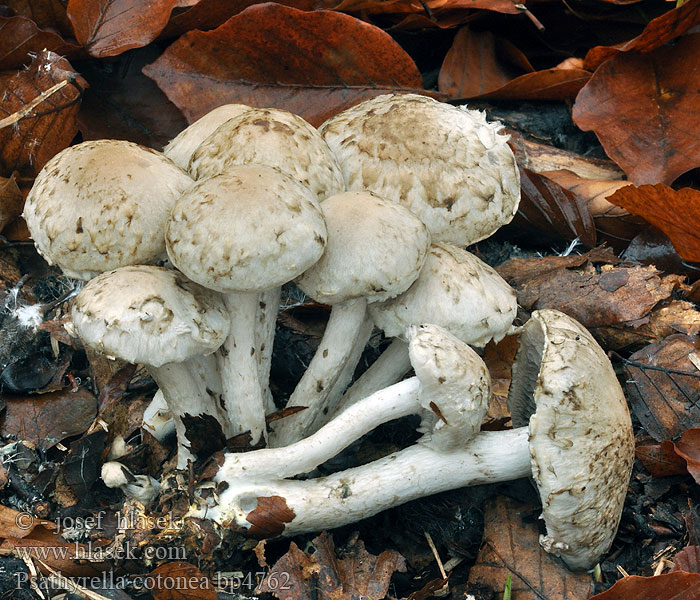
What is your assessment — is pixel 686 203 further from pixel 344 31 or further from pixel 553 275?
pixel 344 31

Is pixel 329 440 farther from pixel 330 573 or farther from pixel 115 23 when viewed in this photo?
pixel 115 23

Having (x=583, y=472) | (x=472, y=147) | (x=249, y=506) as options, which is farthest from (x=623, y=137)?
(x=249, y=506)

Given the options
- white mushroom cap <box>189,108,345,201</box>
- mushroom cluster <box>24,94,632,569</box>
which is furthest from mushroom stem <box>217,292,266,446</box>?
white mushroom cap <box>189,108,345,201</box>

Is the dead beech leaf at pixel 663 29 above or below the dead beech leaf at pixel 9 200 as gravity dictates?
above

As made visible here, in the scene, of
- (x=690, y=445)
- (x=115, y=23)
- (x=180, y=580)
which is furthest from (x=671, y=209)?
(x=115, y=23)

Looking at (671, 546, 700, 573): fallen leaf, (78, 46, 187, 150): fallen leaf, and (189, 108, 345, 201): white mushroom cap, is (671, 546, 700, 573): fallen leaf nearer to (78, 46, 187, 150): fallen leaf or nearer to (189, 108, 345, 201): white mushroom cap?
(189, 108, 345, 201): white mushroom cap

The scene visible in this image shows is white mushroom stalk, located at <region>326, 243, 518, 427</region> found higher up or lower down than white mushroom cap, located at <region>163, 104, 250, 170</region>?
lower down

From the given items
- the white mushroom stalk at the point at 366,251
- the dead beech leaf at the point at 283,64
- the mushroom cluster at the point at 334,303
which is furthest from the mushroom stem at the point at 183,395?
the dead beech leaf at the point at 283,64

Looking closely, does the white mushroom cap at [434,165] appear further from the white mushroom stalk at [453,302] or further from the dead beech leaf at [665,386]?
the dead beech leaf at [665,386]
